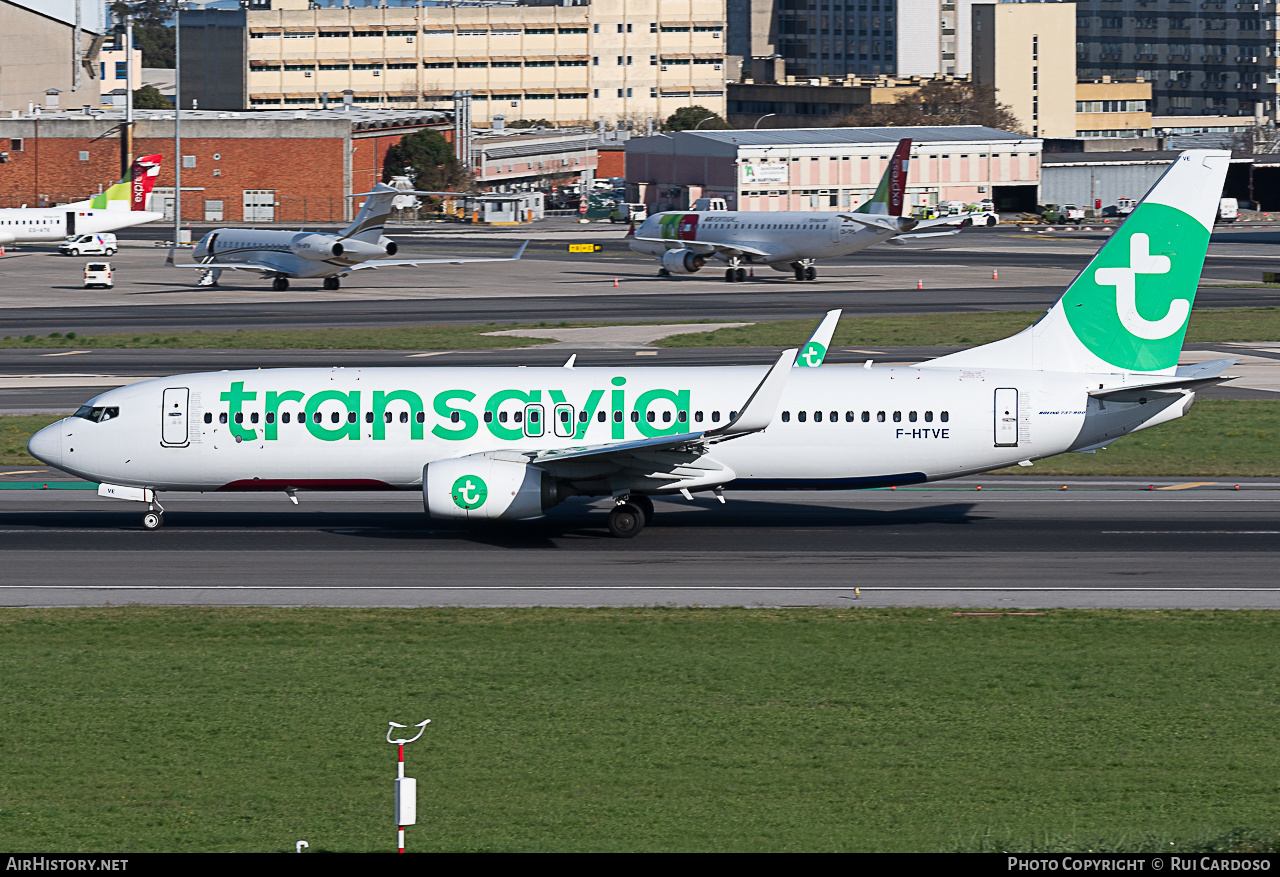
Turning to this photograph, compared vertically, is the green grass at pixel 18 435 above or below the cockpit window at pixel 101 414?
below

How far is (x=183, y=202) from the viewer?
171875 millimetres

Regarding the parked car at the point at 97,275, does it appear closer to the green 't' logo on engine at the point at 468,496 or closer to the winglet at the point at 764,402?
the green 't' logo on engine at the point at 468,496

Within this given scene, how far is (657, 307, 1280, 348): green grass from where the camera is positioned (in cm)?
7294

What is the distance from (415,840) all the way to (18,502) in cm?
2937

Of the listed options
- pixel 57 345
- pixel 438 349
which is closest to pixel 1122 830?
pixel 438 349

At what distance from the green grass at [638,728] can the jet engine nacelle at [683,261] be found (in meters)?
81.7

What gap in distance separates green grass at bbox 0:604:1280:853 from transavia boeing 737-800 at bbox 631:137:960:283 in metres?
78.9

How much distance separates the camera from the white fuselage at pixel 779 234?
106125mm

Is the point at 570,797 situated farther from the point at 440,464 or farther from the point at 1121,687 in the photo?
the point at 440,464

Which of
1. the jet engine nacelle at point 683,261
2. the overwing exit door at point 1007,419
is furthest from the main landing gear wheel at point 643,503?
the jet engine nacelle at point 683,261

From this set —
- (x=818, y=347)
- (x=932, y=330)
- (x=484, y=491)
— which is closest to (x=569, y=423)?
(x=484, y=491)

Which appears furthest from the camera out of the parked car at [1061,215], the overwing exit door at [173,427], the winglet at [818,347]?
the parked car at [1061,215]

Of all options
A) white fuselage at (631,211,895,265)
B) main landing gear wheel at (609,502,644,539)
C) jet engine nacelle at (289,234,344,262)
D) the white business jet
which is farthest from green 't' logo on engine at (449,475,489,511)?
the white business jet

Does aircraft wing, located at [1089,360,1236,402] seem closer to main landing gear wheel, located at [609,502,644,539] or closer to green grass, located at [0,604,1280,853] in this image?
green grass, located at [0,604,1280,853]
